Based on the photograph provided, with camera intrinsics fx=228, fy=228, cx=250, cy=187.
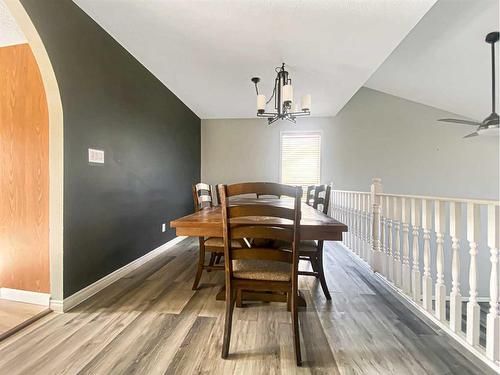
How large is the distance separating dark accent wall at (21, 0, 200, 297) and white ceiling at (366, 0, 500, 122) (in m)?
3.44

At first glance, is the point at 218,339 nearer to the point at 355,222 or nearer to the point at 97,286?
the point at 97,286

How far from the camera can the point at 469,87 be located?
3754mm

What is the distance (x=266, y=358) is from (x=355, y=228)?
7.42ft

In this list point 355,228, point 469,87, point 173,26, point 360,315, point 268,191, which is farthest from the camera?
point 469,87

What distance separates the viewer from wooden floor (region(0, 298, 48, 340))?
153 cm

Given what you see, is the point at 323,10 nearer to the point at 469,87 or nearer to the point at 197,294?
the point at 197,294

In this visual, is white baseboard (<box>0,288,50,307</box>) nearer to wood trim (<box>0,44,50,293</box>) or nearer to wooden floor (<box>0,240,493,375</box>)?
wood trim (<box>0,44,50,293</box>)

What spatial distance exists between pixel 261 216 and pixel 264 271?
38cm

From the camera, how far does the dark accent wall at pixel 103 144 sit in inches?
70.2

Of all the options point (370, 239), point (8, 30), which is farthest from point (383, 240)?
point (8, 30)

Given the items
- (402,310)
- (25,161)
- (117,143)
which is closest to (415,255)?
(402,310)

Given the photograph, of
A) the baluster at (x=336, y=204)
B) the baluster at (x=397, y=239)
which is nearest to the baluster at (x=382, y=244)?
the baluster at (x=397, y=239)

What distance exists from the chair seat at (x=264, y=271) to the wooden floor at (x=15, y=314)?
154cm

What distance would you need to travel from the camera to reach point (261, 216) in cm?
115
